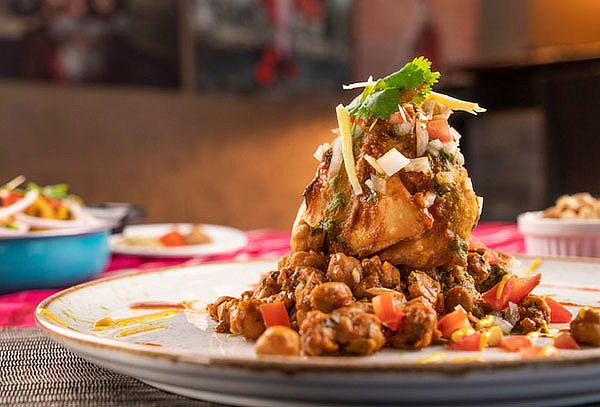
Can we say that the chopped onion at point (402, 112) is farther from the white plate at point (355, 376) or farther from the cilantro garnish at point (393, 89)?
the white plate at point (355, 376)

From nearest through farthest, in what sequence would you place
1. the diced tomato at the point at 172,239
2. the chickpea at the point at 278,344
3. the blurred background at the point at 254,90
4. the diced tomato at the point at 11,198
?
the chickpea at the point at 278,344 < the diced tomato at the point at 11,198 < the diced tomato at the point at 172,239 < the blurred background at the point at 254,90

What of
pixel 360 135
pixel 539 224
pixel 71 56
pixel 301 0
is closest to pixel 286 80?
pixel 301 0

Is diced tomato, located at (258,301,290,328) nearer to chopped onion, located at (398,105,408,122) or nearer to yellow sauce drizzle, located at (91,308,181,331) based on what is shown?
yellow sauce drizzle, located at (91,308,181,331)

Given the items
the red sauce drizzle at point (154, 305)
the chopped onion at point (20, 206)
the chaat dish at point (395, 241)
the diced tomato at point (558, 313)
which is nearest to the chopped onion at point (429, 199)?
the chaat dish at point (395, 241)

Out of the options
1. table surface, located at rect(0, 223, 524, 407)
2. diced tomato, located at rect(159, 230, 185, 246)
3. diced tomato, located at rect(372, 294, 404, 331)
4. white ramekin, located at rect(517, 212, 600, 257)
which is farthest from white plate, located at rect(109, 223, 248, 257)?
diced tomato, located at rect(372, 294, 404, 331)

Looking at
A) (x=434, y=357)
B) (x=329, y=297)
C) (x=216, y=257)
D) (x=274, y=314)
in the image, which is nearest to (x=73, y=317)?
(x=274, y=314)

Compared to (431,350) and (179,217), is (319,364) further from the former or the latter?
(179,217)
